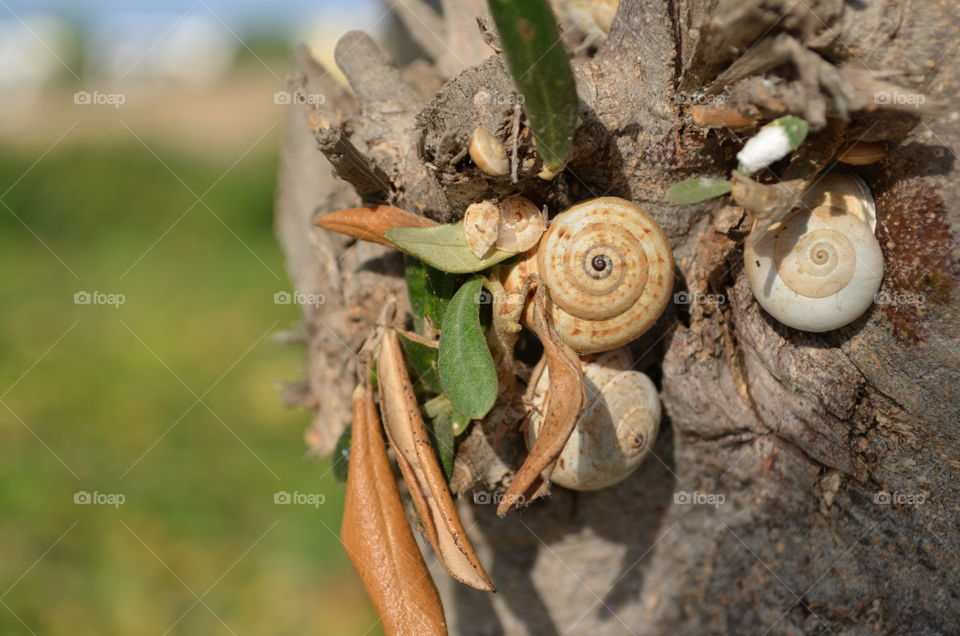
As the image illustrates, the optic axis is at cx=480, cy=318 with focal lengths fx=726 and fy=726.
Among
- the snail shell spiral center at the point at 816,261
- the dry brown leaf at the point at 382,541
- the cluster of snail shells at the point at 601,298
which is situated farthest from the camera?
the dry brown leaf at the point at 382,541

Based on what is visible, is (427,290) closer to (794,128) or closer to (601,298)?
(601,298)

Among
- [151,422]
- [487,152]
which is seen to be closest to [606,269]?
[487,152]

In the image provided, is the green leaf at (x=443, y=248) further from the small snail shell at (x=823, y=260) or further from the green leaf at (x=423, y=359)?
the small snail shell at (x=823, y=260)

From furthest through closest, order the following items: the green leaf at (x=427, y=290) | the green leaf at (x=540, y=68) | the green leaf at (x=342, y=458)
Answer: the green leaf at (x=342, y=458)
the green leaf at (x=427, y=290)
the green leaf at (x=540, y=68)

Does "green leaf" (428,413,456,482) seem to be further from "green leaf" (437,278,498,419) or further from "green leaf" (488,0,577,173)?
"green leaf" (488,0,577,173)

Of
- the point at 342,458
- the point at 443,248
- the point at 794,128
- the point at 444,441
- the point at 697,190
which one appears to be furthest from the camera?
the point at 342,458

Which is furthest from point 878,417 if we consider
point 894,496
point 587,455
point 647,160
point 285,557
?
point 285,557

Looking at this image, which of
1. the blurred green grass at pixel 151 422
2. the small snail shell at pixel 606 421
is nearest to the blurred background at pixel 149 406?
the blurred green grass at pixel 151 422

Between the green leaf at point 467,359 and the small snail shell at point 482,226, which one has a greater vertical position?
the small snail shell at point 482,226
